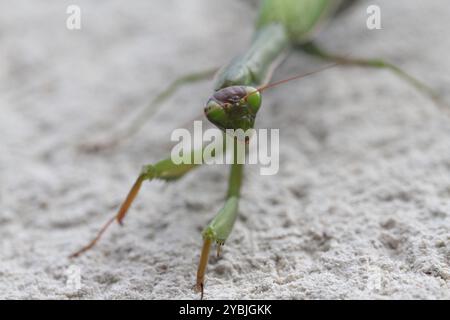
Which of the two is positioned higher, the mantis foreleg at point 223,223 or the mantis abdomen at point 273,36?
the mantis abdomen at point 273,36

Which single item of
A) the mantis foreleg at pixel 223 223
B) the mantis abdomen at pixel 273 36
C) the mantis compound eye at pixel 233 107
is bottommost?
the mantis foreleg at pixel 223 223

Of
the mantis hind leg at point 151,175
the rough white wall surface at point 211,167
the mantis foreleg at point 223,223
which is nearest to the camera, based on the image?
the mantis foreleg at point 223,223

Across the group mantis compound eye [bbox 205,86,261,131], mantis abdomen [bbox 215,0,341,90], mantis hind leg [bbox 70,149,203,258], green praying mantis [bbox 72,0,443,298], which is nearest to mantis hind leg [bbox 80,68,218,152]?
green praying mantis [bbox 72,0,443,298]

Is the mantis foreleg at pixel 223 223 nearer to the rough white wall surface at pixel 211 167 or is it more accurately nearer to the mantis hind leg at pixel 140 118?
the rough white wall surface at pixel 211 167

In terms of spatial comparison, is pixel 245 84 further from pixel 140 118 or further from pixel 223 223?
pixel 140 118

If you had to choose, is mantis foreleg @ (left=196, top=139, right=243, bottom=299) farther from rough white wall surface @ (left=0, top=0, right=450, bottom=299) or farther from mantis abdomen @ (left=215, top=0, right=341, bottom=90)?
mantis abdomen @ (left=215, top=0, right=341, bottom=90)

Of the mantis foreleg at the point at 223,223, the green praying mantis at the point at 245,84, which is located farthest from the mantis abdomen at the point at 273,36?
the mantis foreleg at the point at 223,223

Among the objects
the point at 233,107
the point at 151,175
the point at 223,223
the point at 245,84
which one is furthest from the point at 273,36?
the point at 223,223
